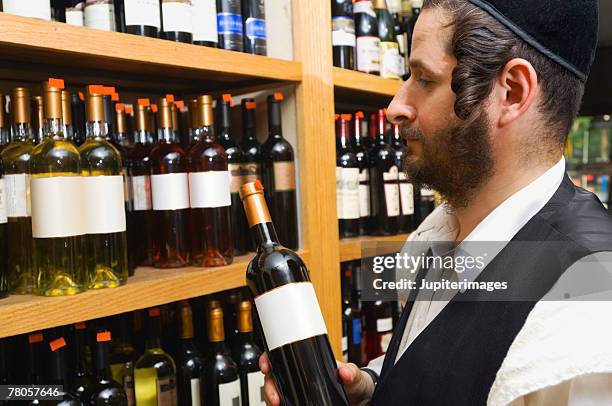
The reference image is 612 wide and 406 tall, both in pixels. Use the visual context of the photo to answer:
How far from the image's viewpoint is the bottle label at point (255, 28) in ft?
5.30

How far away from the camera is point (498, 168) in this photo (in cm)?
107

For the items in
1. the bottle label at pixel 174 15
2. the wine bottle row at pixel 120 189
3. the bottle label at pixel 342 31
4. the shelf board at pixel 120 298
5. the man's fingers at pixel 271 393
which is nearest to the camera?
the man's fingers at pixel 271 393

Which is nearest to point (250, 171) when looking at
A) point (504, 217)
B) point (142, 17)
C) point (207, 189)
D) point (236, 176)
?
point (236, 176)

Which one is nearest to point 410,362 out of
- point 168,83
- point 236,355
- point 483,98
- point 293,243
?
point 483,98

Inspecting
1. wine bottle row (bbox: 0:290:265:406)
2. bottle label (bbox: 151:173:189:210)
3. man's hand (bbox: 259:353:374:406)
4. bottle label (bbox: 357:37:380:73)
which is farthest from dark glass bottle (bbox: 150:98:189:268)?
bottle label (bbox: 357:37:380:73)

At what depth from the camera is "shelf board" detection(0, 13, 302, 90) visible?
3.57 feet

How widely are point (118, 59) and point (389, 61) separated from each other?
1175mm

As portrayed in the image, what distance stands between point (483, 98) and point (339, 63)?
38.4 inches

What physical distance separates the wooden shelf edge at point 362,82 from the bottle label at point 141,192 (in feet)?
2.09

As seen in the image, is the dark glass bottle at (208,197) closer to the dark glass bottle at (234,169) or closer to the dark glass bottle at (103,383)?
the dark glass bottle at (234,169)

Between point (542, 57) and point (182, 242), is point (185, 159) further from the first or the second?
point (542, 57)

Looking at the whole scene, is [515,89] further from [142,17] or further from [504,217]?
[142,17]

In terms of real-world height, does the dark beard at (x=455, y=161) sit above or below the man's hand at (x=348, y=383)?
above

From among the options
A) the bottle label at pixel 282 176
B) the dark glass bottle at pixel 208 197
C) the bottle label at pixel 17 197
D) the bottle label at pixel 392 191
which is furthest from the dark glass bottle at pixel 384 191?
the bottle label at pixel 17 197
